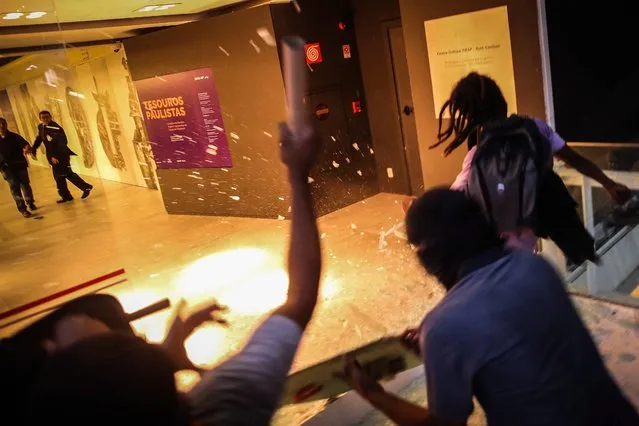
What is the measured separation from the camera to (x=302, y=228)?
50.0 inches

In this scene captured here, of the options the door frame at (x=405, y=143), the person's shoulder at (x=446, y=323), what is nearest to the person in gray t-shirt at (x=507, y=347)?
the person's shoulder at (x=446, y=323)

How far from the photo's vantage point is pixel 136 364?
84cm

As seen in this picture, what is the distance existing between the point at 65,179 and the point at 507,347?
8592 millimetres

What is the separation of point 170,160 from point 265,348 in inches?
299

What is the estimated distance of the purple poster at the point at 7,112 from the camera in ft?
21.8

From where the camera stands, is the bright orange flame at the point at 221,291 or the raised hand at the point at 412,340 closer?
the raised hand at the point at 412,340

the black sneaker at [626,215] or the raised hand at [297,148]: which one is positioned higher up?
the raised hand at [297,148]

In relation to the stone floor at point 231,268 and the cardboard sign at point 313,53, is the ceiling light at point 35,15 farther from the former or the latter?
the cardboard sign at point 313,53

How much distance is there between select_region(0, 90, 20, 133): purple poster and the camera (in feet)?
21.8

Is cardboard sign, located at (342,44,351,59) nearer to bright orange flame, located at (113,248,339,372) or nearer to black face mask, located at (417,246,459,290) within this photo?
bright orange flame, located at (113,248,339,372)

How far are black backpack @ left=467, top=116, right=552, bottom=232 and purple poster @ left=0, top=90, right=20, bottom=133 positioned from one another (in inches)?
234

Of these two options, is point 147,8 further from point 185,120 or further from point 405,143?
point 405,143

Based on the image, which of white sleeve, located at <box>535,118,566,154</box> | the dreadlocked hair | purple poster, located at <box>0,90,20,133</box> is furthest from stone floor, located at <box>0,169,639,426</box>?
the dreadlocked hair

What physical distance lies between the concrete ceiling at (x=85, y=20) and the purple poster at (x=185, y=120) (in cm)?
78
